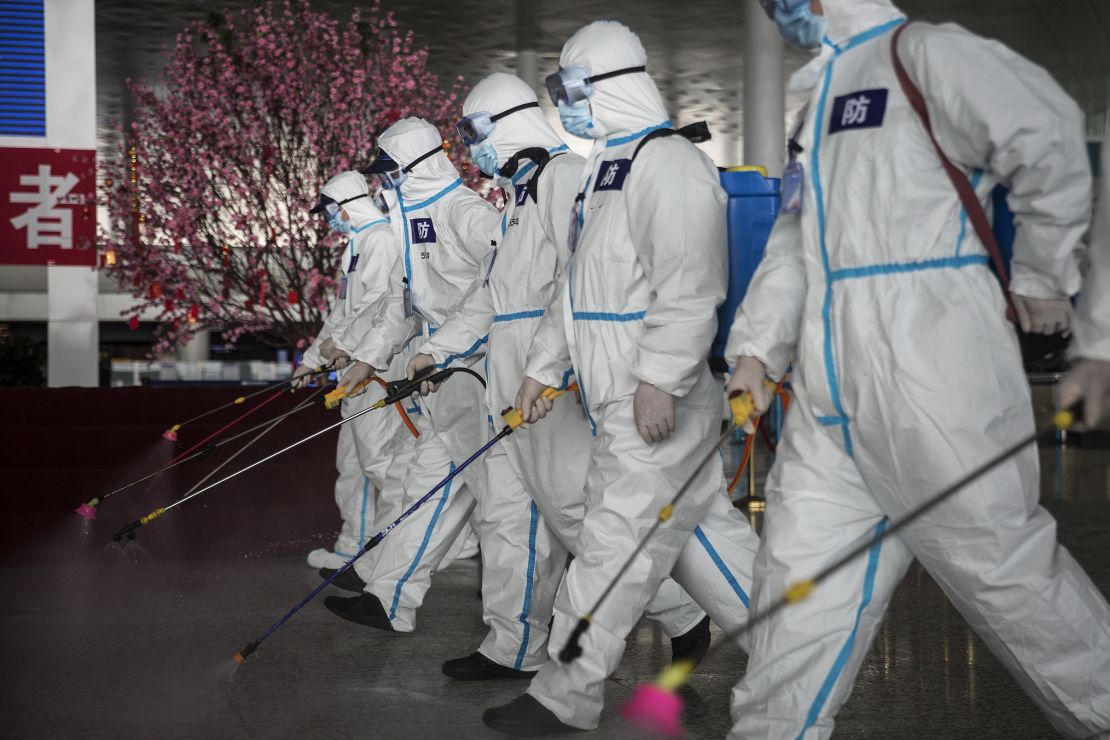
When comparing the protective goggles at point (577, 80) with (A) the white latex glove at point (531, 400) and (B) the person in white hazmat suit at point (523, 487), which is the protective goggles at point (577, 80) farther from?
(A) the white latex glove at point (531, 400)

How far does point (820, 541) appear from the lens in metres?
2.40

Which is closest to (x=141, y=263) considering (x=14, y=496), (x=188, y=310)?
(x=188, y=310)

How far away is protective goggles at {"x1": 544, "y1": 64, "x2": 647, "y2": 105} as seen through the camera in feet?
11.2

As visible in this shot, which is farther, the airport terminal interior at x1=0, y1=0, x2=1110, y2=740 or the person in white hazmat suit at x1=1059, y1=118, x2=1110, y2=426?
the airport terminal interior at x1=0, y1=0, x2=1110, y2=740

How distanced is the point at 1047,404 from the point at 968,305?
12.7m

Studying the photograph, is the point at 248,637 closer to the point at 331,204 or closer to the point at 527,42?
the point at 331,204

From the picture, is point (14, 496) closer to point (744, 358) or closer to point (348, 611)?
point (348, 611)

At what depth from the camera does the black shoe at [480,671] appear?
3881 millimetres

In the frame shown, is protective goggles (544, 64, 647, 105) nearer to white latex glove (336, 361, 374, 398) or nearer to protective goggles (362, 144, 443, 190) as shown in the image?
protective goggles (362, 144, 443, 190)

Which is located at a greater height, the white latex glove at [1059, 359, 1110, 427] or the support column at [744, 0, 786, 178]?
the support column at [744, 0, 786, 178]

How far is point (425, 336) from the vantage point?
526cm

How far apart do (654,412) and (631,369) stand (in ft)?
0.48

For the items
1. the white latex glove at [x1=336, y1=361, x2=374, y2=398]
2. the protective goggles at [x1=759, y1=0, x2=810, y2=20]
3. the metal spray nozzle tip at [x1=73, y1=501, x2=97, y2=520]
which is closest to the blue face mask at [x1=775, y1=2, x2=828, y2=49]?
the protective goggles at [x1=759, y1=0, x2=810, y2=20]

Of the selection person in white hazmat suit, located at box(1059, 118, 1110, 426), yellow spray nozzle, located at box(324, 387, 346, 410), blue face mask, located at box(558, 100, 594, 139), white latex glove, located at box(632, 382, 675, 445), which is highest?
blue face mask, located at box(558, 100, 594, 139)
